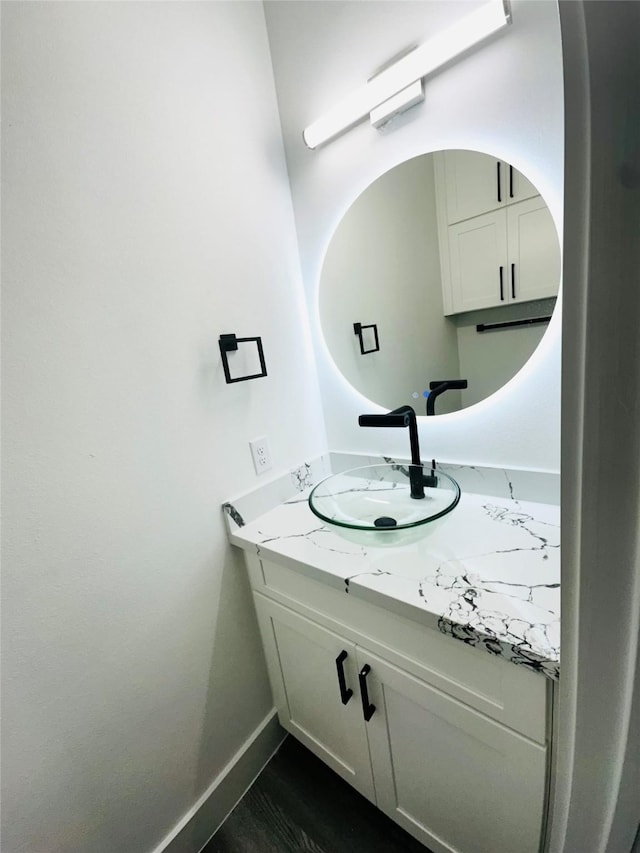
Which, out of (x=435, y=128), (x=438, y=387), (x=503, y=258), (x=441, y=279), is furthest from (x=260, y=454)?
(x=435, y=128)

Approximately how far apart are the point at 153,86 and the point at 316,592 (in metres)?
1.33

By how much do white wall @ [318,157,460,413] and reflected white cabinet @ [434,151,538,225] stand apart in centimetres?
4

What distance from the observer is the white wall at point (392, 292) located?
994 millimetres

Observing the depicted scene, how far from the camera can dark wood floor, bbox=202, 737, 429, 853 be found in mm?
973

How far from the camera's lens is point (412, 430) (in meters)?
1.01

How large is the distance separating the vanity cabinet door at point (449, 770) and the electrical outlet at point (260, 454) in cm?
59

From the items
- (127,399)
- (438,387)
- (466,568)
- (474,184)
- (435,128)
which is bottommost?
(466,568)

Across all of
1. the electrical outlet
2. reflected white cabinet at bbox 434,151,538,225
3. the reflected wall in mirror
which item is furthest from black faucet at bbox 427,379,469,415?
the electrical outlet

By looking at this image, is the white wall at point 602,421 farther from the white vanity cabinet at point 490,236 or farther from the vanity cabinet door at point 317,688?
the white vanity cabinet at point 490,236

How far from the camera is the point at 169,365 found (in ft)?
2.92

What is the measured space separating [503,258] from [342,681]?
44.7 inches

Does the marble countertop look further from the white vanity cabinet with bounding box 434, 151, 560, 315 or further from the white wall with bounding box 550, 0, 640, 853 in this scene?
the white vanity cabinet with bounding box 434, 151, 560, 315

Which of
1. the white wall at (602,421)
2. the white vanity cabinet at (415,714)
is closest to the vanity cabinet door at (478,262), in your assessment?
the white wall at (602,421)

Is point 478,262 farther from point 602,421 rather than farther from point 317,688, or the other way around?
point 317,688
